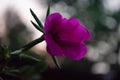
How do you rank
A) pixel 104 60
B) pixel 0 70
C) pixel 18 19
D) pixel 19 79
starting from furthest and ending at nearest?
1. pixel 104 60
2. pixel 18 19
3. pixel 19 79
4. pixel 0 70

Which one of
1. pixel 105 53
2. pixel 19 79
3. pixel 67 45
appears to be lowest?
pixel 105 53

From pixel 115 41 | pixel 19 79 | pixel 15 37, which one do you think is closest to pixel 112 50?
pixel 115 41

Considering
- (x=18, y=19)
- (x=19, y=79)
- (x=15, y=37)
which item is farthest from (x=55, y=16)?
(x=18, y=19)

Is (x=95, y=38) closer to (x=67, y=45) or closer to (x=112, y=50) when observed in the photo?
(x=112, y=50)

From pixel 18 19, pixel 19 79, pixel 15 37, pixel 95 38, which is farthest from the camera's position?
pixel 95 38

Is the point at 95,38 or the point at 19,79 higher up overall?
the point at 19,79

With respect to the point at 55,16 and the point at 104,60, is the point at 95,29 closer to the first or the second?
the point at 104,60

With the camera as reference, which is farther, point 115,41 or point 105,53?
point 105,53
